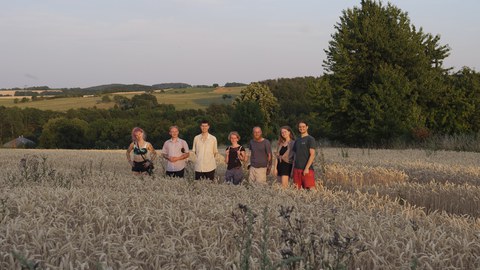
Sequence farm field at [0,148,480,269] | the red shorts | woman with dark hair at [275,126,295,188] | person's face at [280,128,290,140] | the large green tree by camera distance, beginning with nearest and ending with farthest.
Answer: farm field at [0,148,480,269] → the red shorts → woman with dark hair at [275,126,295,188] → person's face at [280,128,290,140] → the large green tree

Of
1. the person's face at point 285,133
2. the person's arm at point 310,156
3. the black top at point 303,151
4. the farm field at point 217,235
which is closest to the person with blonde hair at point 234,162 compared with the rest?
the person's face at point 285,133

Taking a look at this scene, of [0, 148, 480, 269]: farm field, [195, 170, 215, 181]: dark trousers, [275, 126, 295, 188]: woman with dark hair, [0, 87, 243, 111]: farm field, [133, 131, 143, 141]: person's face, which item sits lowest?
[0, 87, 243, 111]: farm field

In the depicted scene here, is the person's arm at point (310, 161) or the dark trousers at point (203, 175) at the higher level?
the person's arm at point (310, 161)

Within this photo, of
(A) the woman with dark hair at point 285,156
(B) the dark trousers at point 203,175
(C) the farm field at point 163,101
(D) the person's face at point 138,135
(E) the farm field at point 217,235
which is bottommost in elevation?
(C) the farm field at point 163,101

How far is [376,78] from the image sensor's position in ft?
116

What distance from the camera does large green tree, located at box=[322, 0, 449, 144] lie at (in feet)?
111

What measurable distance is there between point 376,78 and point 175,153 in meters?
27.6

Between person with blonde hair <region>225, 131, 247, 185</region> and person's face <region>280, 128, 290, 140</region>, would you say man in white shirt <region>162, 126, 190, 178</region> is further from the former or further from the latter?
person's face <region>280, 128, 290, 140</region>

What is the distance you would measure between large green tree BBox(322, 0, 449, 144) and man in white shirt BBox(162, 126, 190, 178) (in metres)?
25.2

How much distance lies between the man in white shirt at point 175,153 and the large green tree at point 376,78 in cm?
2522

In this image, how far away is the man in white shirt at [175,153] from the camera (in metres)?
10.4

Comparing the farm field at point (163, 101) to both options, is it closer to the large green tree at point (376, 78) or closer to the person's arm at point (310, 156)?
the large green tree at point (376, 78)

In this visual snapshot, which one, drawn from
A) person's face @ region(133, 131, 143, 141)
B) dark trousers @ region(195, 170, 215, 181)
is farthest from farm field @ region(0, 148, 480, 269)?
person's face @ region(133, 131, 143, 141)

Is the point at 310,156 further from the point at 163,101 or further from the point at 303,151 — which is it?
the point at 163,101
